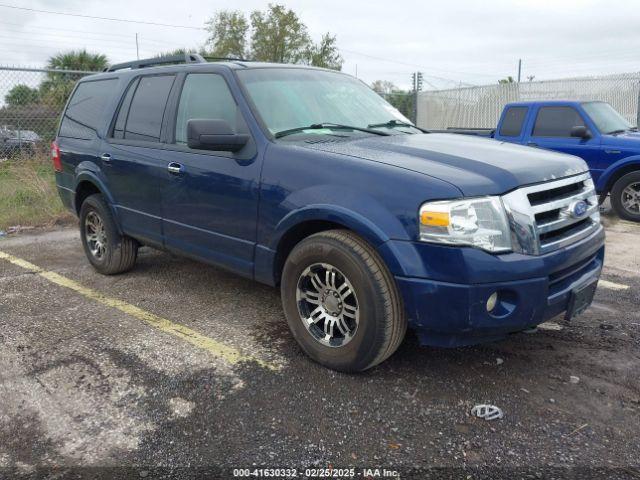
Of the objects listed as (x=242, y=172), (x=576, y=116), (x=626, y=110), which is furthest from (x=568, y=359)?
(x=626, y=110)

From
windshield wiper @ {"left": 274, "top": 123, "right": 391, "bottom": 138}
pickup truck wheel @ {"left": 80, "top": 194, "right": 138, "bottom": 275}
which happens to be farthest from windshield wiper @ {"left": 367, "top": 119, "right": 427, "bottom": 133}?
pickup truck wheel @ {"left": 80, "top": 194, "right": 138, "bottom": 275}

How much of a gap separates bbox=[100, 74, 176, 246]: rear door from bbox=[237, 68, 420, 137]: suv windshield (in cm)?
89

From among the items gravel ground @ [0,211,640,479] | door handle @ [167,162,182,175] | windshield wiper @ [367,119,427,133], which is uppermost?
windshield wiper @ [367,119,427,133]

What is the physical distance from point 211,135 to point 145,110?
1460 mm

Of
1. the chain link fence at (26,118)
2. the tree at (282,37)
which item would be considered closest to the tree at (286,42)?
the tree at (282,37)

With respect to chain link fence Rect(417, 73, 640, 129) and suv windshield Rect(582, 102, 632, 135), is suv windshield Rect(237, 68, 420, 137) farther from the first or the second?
chain link fence Rect(417, 73, 640, 129)

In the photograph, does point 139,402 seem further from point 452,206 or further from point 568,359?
point 568,359

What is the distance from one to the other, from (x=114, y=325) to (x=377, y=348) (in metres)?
2.11

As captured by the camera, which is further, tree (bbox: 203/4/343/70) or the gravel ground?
tree (bbox: 203/4/343/70)

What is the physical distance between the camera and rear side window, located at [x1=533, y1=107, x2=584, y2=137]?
8.38 m

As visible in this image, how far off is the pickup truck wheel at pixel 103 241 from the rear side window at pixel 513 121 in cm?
640

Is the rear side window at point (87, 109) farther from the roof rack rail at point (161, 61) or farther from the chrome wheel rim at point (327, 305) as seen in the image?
the chrome wheel rim at point (327, 305)

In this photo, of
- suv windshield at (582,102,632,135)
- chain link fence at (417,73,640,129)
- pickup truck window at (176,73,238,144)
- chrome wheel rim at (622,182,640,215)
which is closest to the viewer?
pickup truck window at (176,73,238,144)

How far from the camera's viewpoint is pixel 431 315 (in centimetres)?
279
